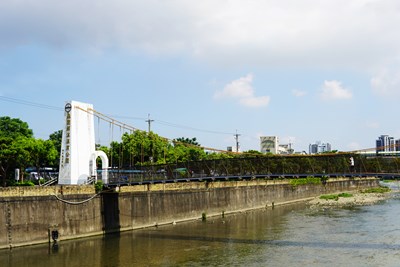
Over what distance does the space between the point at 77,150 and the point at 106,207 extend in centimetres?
713

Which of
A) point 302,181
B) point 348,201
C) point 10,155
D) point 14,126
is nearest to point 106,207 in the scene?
point 10,155

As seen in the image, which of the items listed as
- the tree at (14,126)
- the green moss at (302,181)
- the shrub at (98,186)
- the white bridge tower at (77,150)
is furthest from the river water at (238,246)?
the tree at (14,126)

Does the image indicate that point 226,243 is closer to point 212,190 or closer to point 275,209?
point 212,190

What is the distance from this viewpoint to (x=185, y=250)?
41719mm

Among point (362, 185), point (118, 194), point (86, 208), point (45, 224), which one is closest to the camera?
point (45, 224)

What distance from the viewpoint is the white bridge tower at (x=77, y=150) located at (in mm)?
53219

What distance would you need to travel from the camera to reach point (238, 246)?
143 ft

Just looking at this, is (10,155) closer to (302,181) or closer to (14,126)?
(14,126)

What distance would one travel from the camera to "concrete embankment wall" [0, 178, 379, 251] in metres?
41.8

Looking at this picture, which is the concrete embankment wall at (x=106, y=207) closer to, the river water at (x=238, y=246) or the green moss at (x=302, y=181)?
the river water at (x=238, y=246)

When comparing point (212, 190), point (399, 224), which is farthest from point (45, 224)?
point (399, 224)

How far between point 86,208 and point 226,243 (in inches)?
564

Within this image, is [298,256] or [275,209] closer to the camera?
[298,256]

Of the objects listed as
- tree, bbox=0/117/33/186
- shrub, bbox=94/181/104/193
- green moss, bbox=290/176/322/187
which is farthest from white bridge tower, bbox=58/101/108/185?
green moss, bbox=290/176/322/187
